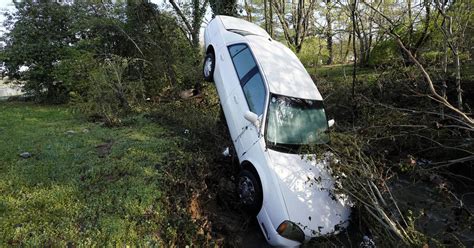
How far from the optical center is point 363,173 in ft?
11.9

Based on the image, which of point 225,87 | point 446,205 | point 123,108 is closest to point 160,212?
point 225,87

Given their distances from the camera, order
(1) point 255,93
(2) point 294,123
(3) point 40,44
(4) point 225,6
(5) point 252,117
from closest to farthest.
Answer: (5) point 252,117, (2) point 294,123, (1) point 255,93, (4) point 225,6, (3) point 40,44

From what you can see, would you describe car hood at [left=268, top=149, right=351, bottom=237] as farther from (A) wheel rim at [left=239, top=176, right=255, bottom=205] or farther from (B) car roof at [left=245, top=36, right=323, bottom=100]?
(B) car roof at [left=245, top=36, right=323, bottom=100]

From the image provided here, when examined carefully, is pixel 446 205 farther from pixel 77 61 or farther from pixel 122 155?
pixel 77 61

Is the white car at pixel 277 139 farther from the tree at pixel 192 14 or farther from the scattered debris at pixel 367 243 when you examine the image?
the tree at pixel 192 14

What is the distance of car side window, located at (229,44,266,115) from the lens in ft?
15.8

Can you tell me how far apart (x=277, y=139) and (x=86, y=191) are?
264 centimetres

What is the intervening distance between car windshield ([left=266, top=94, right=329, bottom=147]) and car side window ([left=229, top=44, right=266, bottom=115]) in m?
0.25

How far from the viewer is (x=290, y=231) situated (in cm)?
365

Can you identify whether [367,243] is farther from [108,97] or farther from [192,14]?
[192,14]

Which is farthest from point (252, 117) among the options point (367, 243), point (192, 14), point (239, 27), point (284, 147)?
point (192, 14)

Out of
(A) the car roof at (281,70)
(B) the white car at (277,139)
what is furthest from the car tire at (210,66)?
(A) the car roof at (281,70)

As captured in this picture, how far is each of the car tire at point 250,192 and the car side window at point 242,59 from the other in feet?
6.20

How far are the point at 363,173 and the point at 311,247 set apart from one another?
1145mm
